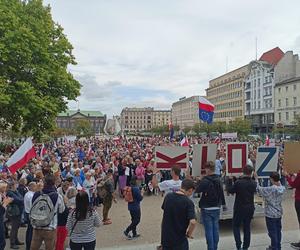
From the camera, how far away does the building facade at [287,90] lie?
235 ft

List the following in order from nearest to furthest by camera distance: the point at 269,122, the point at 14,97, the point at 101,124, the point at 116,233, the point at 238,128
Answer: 1. the point at 116,233
2. the point at 14,97
3. the point at 238,128
4. the point at 269,122
5. the point at 101,124

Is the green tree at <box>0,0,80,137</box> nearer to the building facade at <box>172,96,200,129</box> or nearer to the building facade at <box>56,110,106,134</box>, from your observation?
the building facade at <box>172,96,200,129</box>

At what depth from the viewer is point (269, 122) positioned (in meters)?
81.8

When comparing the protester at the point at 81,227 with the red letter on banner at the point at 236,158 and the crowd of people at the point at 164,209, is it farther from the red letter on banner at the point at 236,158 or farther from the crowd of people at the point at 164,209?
the red letter on banner at the point at 236,158

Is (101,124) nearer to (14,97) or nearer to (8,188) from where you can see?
(14,97)

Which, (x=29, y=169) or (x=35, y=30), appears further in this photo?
(x=35, y=30)

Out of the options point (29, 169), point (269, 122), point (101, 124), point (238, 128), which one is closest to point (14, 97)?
point (29, 169)

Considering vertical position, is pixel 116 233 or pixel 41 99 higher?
pixel 41 99

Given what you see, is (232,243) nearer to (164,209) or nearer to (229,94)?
(164,209)

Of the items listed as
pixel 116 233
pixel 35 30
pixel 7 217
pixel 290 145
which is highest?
pixel 35 30

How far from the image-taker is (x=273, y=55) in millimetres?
91750

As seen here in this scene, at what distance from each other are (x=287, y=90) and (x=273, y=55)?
66.1 ft

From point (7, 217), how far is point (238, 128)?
6669 cm

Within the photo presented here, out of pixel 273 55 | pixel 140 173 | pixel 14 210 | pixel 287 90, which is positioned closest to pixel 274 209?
pixel 14 210
